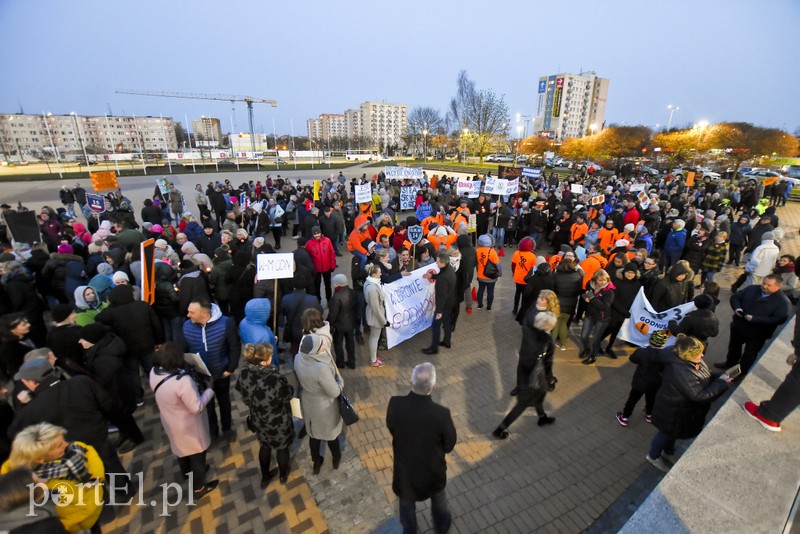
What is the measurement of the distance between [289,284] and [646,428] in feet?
19.2

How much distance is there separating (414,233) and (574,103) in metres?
138

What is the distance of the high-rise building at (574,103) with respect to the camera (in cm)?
12069

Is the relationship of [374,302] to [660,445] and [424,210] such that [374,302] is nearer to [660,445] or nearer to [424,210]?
[660,445]

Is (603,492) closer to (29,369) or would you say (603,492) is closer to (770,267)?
(29,369)

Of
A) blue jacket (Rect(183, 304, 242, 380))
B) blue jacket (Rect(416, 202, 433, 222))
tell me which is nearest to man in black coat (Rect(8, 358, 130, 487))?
blue jacket (Rect(183, 304, 242, 380))

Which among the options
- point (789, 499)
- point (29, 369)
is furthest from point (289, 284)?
point (789, 499)

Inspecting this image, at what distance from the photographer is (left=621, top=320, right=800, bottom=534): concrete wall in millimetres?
2781

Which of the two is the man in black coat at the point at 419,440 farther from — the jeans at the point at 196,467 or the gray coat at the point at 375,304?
the gray coat at the point at 375,304

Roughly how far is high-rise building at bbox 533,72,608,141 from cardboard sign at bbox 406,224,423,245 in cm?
12528

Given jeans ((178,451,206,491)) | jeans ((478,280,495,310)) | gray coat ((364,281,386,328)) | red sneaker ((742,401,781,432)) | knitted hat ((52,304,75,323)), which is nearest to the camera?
red sneaker ((742,401,781,432))

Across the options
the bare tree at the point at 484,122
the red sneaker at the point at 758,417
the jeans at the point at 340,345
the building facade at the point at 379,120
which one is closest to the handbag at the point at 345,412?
the jeans at the point at 340,345

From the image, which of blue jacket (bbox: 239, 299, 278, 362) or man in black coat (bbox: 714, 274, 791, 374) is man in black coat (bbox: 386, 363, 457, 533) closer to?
blue jacket (bbox: 239, 299, 278, 362)

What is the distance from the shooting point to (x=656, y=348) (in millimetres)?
4668

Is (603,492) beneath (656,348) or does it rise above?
beneath
